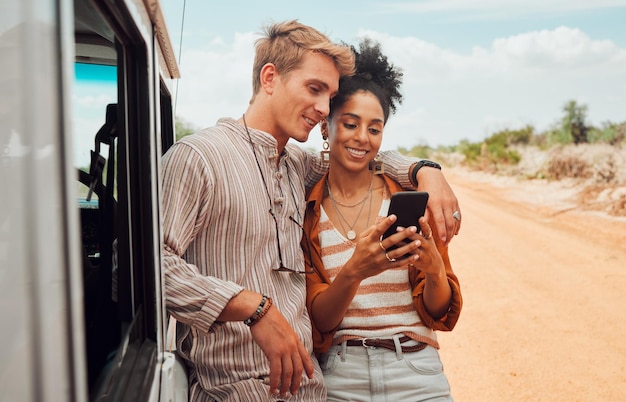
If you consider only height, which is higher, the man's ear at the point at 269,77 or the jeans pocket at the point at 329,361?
the man's ear at the point at 269,77

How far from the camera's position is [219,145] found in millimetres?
2109

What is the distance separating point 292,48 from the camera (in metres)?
2.38

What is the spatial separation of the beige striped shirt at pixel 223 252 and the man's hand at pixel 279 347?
Answer: 12 cm

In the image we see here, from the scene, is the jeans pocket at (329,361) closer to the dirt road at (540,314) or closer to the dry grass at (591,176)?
the dirt road at (540,314)

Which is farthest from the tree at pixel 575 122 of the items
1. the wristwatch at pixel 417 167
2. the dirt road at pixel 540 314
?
the wristwatch at pixel 417 167

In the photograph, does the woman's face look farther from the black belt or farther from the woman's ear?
the black belt

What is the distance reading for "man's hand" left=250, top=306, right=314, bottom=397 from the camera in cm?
182

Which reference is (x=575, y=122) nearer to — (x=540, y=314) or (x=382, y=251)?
(x=540, y=314)

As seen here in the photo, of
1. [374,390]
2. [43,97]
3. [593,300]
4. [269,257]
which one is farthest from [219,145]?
[593,300]

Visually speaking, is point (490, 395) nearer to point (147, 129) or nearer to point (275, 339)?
point (275, 339)

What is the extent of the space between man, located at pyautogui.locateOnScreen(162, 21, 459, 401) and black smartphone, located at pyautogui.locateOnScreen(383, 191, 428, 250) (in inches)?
11.8

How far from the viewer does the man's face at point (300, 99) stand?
7.71 feet

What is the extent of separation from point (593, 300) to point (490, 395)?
2715mm

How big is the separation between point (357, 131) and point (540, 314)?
4533 millimetres
